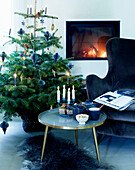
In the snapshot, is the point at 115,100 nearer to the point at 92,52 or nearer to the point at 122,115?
the point at 122,115

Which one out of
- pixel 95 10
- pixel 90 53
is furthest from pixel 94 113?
pixel 95 10

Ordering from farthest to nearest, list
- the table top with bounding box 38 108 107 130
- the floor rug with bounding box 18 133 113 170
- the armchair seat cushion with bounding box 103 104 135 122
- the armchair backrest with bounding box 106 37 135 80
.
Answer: the armchair backrest with bounding box 106 37 135 80 → the armchair seat cushion with bounding box 103 104 135 122 → the floor rug with bounding box 18 133 113 170 → the table top with bounding box 38 108 107 130

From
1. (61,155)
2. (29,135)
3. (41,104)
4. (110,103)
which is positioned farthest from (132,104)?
(29,135)

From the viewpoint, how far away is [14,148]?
1808mm

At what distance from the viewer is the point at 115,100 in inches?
71.4

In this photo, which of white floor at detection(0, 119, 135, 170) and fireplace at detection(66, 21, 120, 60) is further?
fireplace at detection(66, 21, 120, 60)

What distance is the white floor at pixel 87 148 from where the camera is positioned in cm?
152

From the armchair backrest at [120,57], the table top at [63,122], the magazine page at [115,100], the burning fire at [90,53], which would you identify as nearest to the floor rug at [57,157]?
the table top at [63,122]

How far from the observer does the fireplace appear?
9.97 ft

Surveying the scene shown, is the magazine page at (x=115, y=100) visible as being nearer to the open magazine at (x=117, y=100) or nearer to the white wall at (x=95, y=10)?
the open magazine at (x=117, y=100)

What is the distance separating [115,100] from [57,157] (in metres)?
0.75

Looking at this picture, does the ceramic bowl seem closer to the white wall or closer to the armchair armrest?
the armchair armrest

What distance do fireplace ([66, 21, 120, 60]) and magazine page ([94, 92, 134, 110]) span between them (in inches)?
50.2

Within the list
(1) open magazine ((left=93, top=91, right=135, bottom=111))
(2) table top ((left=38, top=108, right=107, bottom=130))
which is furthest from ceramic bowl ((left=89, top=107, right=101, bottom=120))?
(1) open magazine ((left=93, top=91, right=135, bottom=111))
